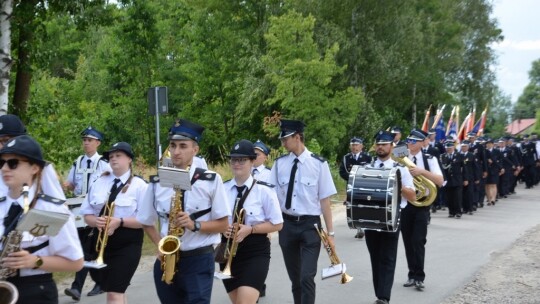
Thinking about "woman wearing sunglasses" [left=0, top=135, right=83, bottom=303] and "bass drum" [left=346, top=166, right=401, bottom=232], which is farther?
"bass drum" [left=346, top=166, right=401, bottom=232]

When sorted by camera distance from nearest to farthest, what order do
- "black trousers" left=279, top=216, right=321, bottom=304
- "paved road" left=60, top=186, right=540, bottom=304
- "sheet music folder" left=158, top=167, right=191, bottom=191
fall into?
"sheet music folder" left=158, top=167, right=191, bottom=191
"black trousers" left=279, top=216, right=321, bottom=304
"paved road" left=60, top=186, right=540, bottom=304

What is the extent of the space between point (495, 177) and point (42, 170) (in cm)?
2014

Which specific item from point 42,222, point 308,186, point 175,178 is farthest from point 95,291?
point 42,222

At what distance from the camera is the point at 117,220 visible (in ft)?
23.8

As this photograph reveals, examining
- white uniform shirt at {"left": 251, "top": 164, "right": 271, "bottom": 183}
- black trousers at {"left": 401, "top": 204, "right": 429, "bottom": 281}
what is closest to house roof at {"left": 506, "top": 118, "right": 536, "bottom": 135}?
white uniform shirt at {"left": 251, "top": 164, "right": 271, "bottom": 183}

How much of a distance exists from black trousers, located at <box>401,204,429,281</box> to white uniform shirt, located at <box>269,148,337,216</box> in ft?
6.76

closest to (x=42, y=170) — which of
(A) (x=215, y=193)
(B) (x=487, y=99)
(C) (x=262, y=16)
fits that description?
(A) (x=215, y=193)

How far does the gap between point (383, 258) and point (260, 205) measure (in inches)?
90.0

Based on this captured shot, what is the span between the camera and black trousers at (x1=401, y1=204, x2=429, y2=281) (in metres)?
9.65

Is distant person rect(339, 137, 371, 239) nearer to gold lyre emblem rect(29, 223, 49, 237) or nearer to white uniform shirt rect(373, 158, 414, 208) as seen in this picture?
white uniform shirt rect(373, 158, 414, 208)

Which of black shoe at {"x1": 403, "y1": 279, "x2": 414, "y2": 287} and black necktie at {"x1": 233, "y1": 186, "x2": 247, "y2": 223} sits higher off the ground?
black necktie at {"x1": 233, "y1": 186, "x2": 247, "y2": 223}

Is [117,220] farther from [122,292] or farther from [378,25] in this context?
[378,25]

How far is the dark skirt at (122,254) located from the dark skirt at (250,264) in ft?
3.13

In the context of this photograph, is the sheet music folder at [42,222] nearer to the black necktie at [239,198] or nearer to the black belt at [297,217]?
the black necktie at [239,198]
